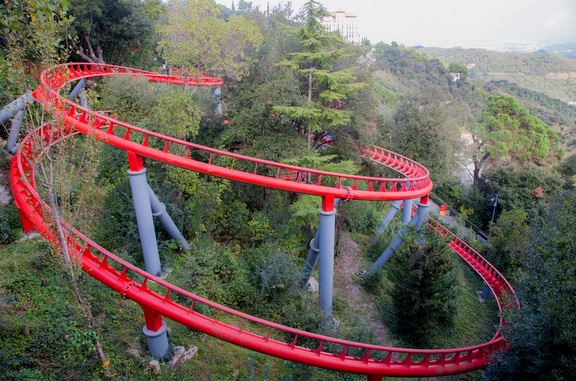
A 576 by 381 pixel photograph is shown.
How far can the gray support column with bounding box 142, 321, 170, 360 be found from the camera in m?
8.45

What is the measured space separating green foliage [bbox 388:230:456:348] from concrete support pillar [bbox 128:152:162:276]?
763 centimetres

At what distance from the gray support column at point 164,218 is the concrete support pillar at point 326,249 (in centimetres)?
496

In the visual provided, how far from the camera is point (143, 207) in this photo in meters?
10.7

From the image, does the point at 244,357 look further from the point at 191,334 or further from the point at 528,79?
the point at 528,79

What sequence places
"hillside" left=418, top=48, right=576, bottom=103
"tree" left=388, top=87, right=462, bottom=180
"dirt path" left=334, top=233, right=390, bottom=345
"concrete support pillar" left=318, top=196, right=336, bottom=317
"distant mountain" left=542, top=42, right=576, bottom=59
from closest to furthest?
1. "concrete support pillar" left=318, top=196, right=336, bottom=317
2. "dirt path" left=334, top=233, right=390, bottom=345
3. "tree" left=388, top=87, right=462, bottom=180
4. "hillside" left=418, top=48, right=576, bottom=103
5. "distant mountain" left=542, top=42, right=576, bottom=59

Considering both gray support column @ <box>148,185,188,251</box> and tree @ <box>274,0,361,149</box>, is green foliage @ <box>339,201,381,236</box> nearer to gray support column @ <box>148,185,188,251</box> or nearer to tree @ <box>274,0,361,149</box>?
tree @ <box>274,0,361,149</box>

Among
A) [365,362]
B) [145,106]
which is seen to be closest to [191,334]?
[365,362]

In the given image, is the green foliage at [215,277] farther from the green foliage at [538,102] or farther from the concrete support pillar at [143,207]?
the green foliage at [538,102]

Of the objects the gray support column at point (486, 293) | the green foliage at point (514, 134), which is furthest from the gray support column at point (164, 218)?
the green foliage at point (514, 134)

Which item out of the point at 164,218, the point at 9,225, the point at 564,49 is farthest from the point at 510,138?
the point at 564,49

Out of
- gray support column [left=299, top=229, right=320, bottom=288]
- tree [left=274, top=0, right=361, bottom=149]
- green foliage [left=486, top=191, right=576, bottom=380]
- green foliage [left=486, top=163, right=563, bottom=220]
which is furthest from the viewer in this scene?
green foliage [left=486, top=163, right=563, bottom=220]

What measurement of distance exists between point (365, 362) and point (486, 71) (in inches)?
5182

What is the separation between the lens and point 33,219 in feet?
31.2

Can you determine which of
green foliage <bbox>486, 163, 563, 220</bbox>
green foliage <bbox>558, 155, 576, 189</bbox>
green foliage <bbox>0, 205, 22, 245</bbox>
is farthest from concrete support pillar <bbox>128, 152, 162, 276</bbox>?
green foliage <bbox>558, 155, 576, 189</bbox>
